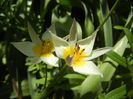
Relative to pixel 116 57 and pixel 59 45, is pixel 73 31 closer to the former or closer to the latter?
pixel 59 45

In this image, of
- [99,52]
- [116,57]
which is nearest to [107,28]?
[116,57]

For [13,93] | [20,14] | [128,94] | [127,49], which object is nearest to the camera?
[128,94]

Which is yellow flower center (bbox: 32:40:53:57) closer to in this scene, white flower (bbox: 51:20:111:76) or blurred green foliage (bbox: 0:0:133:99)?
white flower (bbox: 51:20:111:76)

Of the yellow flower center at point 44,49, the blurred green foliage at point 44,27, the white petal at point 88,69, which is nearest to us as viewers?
the white petal at point 88,69

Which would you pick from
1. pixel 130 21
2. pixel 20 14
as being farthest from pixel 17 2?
pixel 130 21

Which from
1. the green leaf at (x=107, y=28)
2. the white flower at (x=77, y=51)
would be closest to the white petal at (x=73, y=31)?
the white flower at (x=77, y=51)

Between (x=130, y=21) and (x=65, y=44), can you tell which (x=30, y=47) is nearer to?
(x=65, y=44)

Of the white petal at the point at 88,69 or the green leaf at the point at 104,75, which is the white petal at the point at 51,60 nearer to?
the white petal at the point at 88,69
